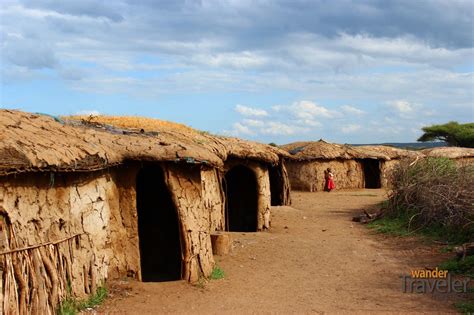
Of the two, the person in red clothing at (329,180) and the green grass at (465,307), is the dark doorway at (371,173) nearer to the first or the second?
the person in red clothing at (329,180)

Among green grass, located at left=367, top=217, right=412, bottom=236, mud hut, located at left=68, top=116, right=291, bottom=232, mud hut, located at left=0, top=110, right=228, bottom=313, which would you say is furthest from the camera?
green grass, located at left=367, top=217, right=412, bottom=236

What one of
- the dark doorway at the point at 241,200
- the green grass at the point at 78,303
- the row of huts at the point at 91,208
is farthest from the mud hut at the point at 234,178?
the green grass at the point at 78,303

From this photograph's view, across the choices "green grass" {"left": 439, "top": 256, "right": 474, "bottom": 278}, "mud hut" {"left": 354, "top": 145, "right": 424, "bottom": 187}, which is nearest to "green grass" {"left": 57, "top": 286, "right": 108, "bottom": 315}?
"green grass" {"left": 439, "top": 256, "right": 474, "bottom": 278}

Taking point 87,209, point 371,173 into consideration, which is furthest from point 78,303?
point 371,173

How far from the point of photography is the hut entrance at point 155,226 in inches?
447

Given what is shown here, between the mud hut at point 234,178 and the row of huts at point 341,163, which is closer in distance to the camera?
the mud hut at point 234,178

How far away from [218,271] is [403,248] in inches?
171

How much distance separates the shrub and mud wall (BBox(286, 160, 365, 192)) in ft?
27.9

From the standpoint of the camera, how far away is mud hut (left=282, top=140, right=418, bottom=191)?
2561 cm

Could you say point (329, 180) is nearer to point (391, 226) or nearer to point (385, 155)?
point (385, 155)

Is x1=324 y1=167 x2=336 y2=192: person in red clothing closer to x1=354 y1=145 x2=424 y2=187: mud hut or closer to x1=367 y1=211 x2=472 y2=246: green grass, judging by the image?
x1=354 y1=145 x2=424 y2=187: mud hut

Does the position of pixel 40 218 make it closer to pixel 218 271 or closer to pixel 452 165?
pixel 218 271

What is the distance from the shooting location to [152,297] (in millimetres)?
8539

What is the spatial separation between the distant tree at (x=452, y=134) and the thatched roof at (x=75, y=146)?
32.3 meters
